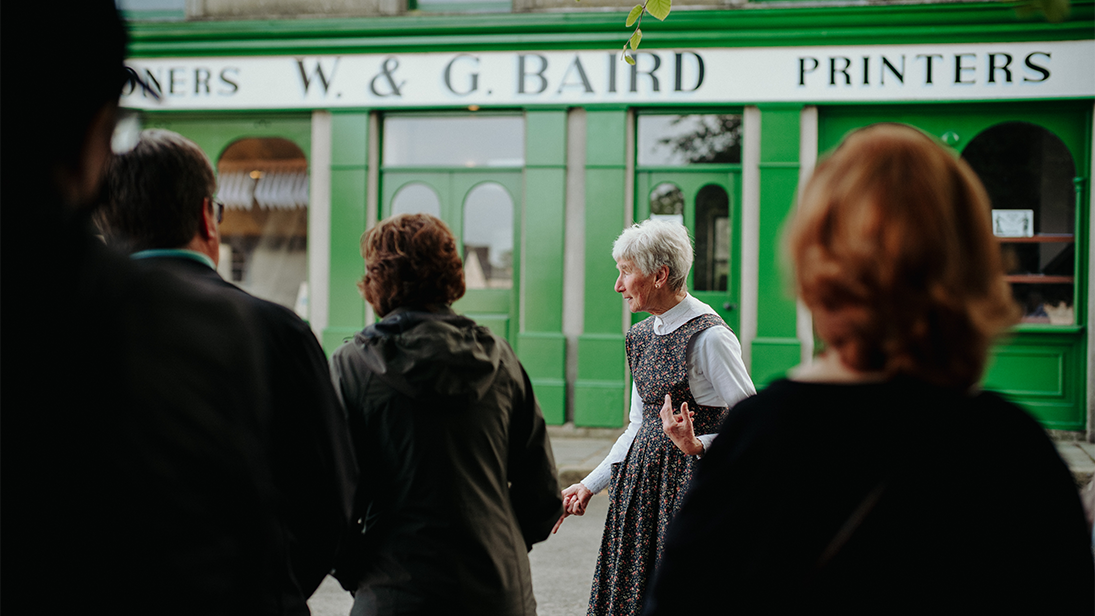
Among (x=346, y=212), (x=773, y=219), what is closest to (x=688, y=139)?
(x=773, y=219)

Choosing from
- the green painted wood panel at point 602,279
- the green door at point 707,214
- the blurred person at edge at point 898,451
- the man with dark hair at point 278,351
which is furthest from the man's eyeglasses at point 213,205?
the green door at point 707,214

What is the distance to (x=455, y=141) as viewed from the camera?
9.62m

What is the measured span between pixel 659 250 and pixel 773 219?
5.93 meters

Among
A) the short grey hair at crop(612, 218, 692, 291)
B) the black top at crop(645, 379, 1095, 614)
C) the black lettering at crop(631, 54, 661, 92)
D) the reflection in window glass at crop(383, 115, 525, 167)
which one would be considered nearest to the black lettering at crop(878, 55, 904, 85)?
the black lettering at crop(631, 54, 661, 92)

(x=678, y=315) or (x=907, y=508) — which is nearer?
(x=907, y=508)

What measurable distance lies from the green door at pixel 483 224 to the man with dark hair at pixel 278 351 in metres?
7.42

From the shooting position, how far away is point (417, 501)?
7.80 feet

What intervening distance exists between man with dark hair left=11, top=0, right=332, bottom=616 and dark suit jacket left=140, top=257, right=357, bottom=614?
35.0 inches

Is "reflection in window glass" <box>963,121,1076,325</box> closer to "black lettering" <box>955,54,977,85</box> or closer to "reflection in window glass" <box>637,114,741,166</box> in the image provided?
"black lettering" <box>955,54,977,85</box>

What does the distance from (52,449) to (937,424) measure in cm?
120

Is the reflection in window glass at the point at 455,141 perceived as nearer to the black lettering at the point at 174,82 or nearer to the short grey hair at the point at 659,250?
the black lettering at the point at 174,82

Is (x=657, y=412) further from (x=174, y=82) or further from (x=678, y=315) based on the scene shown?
(x=174, y=82)

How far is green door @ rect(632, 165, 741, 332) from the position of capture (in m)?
9.13

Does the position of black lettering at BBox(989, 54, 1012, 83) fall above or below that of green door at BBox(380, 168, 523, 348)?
above
